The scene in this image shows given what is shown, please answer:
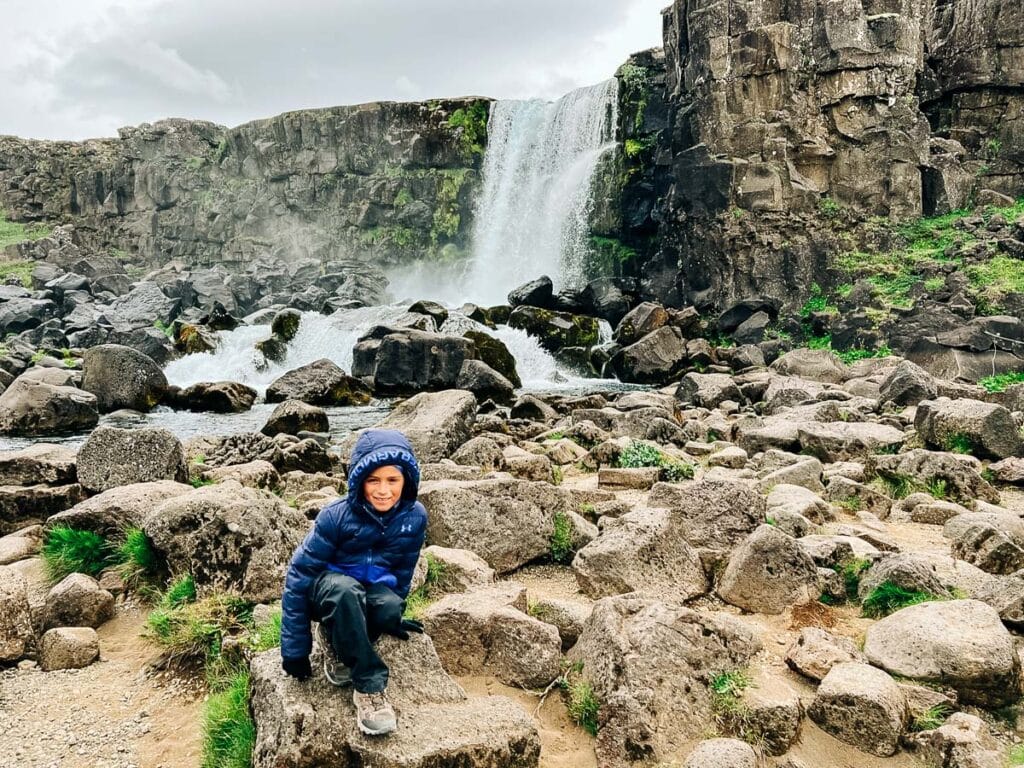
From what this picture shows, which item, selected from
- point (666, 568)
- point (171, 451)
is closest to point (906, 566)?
point (666, 568)

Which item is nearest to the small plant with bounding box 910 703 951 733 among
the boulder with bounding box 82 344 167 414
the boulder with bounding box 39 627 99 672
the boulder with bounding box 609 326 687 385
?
the boulder with bounding box 39 627 99 672

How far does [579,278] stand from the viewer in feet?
117

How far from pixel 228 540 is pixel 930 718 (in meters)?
4.22

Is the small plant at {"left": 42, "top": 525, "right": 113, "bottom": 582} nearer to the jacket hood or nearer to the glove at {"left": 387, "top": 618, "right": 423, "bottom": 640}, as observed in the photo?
the glove at {"left": 387, "top": 618, "right": 423, "bottom": 640}

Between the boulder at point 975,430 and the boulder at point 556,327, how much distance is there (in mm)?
14779

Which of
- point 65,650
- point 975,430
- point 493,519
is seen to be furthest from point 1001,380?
point 65,650

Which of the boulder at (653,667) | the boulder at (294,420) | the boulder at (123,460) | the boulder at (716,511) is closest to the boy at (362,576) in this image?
the boulder at (653,667)

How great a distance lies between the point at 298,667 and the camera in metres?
3.33

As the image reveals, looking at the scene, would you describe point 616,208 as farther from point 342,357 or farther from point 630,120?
point 342,357

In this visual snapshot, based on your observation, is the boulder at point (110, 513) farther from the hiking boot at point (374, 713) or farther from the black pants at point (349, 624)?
the hiking boot at point (374, 713)

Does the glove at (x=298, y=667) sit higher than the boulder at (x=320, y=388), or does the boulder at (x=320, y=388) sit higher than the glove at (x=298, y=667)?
the glove at (x=298, y=667)

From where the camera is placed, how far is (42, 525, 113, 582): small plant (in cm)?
561

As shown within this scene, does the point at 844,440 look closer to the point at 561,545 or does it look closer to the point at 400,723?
the point at 561,545

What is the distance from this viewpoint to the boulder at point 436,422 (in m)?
10.4
